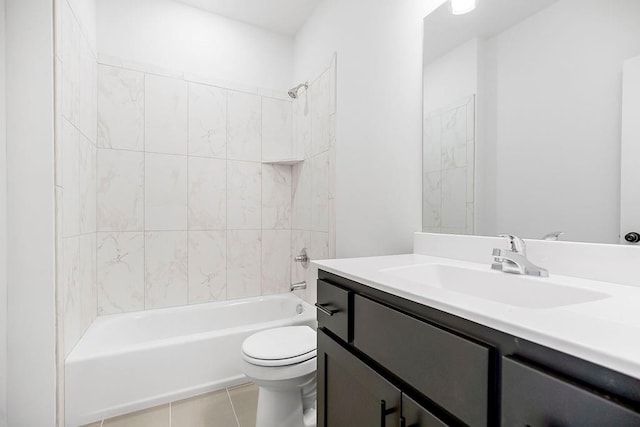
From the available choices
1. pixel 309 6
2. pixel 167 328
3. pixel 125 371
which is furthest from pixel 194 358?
pixel 309 6

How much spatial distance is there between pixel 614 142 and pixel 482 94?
492mm

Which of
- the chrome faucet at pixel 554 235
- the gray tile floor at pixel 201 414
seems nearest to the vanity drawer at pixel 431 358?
the chrome faucet at pixel 554 235

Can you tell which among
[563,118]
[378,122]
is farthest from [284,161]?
[563,118]

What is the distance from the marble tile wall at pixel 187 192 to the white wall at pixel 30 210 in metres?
0.74

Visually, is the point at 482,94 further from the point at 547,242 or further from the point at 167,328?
the point at 167,328

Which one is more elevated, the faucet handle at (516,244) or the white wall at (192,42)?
the white wall at (192,42)

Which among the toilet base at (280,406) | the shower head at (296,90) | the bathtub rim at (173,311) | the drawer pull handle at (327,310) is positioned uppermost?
the shower head at (296,90)

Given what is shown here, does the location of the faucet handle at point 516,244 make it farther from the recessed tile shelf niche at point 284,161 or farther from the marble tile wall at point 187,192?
the recessed tile shelf niche at point 284,161

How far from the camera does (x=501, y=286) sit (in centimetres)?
94

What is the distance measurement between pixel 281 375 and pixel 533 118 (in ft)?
4.57

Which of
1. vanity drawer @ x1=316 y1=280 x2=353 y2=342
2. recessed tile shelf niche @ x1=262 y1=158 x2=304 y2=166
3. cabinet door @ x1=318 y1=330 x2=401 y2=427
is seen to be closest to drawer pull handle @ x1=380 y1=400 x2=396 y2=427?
cabinet door @ x1=318 y1=330 x2=401 y2=427

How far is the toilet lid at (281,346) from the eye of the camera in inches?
54.4

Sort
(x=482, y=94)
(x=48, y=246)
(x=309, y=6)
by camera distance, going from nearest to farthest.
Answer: (x=482, y=94), (x=48, y=246), (x=309, y=6)

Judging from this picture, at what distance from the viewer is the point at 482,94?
1.23 m
